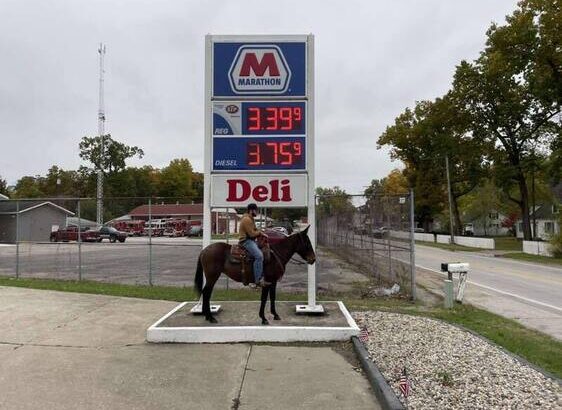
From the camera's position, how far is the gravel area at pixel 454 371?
5.50 metres

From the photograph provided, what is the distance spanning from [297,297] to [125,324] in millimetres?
5033

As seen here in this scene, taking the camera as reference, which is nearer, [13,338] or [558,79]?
[13,338]

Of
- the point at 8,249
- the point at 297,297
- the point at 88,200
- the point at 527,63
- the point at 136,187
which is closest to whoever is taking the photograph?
the point at 297,297

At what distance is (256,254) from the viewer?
29.1ft

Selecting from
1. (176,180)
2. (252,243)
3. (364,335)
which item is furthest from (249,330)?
(176,180)

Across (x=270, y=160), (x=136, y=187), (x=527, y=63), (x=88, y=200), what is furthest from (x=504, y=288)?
(x=136, y=187)

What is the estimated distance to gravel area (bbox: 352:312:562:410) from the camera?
5504mm

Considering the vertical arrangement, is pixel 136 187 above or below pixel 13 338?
above

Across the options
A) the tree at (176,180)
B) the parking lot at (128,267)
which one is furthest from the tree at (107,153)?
the parking lot at (128,267)

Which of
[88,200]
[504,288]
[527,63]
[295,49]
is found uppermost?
[527,63]

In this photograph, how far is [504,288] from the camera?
58.0ft

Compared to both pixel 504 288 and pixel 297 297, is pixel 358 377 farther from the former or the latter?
pixel 504 288

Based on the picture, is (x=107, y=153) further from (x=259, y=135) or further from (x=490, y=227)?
(x=259, y=135)

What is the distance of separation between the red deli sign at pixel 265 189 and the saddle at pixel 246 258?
1354 mm
